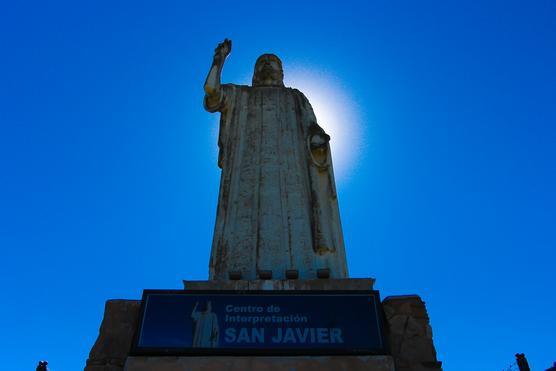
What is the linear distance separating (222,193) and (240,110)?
5.37 ft

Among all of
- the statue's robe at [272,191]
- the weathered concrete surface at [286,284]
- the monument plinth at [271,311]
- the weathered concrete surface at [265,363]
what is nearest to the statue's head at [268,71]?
the statue's robe at [272,191]

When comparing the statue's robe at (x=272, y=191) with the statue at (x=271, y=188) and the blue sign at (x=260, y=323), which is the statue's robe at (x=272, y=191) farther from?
the blue sign at (x=260, y=323)

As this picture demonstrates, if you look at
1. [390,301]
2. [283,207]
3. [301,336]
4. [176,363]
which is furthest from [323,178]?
[176,363]

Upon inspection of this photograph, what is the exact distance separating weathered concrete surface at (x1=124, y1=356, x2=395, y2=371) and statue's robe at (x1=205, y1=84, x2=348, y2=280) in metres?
1.46

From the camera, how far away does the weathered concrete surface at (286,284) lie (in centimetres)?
526

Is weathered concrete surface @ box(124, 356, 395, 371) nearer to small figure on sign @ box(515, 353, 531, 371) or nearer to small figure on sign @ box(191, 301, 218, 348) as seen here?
small figure on sign @ box(191, 301, 218, 348)

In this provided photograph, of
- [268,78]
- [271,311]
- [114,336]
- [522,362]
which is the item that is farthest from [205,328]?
[522,362]

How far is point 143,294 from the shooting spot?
5.12m

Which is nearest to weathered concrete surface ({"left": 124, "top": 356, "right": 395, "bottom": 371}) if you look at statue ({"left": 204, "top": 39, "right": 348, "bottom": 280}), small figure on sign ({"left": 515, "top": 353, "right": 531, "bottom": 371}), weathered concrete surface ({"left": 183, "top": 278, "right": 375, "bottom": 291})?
weathered concrete surface ({"left": 183, "top": 278, "right": 375, "bottom": 291})

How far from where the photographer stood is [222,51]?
8.29 meters

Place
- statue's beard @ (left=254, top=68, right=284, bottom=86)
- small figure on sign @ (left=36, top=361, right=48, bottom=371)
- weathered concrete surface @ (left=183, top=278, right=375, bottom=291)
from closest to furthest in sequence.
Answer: weathered concrete surface @ (left=183, top=278, right=375, bottom=291) < statue's beard @ (left=254, top=68, right=284, bottom=86) < small figure on sign @ (left=36, top=361, right=48, bottom=371)

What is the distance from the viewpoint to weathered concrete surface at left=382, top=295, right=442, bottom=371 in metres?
Result: 4.75

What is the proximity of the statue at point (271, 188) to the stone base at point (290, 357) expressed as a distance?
0.36 m

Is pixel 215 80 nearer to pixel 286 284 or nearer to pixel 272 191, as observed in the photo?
pixel 272 191
